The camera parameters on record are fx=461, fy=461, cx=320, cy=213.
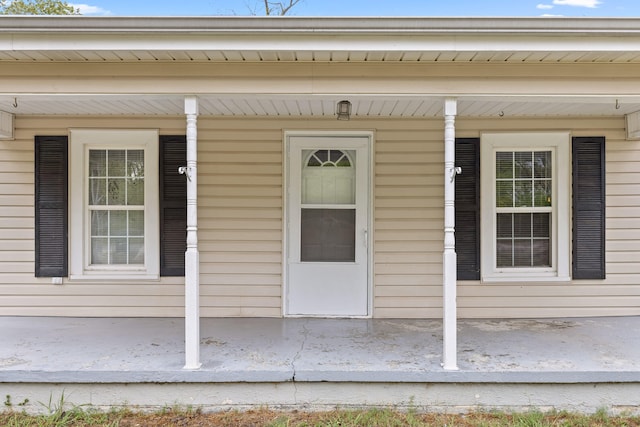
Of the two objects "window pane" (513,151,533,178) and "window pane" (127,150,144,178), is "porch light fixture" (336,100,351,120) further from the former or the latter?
"window pane" (127,150,144,178)

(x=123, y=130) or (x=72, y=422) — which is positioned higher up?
(x=123, y=130)

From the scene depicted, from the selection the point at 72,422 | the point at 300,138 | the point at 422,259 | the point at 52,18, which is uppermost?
the point at 52,18

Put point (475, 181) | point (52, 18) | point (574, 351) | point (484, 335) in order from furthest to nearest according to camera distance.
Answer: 1. point (475, 181)
2. point (484, 335)
3. point (574, 351)
4. point (52, 18)

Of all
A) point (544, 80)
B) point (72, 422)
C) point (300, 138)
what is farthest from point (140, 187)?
point (544, 80)

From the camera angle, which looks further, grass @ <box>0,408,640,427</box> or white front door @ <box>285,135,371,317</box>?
white front door @ <box>285,135,371,317</box>

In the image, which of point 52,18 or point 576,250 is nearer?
point 52,18

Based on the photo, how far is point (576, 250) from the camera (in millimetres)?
4645

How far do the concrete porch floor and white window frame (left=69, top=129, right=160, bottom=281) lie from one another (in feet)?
1.53

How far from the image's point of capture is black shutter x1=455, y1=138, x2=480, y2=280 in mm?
4621

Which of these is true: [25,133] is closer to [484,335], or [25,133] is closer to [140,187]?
[140,187]

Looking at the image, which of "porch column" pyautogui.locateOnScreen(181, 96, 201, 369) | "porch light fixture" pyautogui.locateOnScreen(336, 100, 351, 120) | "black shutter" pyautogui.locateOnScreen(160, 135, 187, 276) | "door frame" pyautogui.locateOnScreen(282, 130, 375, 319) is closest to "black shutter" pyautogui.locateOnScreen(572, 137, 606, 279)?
"door frame" pyautogui.locateOnScreen(282, 130, 375, 319)

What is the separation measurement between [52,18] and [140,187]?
200 cm

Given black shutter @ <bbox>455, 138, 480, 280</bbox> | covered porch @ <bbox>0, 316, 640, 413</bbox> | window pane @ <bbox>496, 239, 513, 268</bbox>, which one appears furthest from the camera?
window pane @ <bbox>496, 239, 513, 268</bbox>

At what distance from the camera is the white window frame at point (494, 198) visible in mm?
4641
